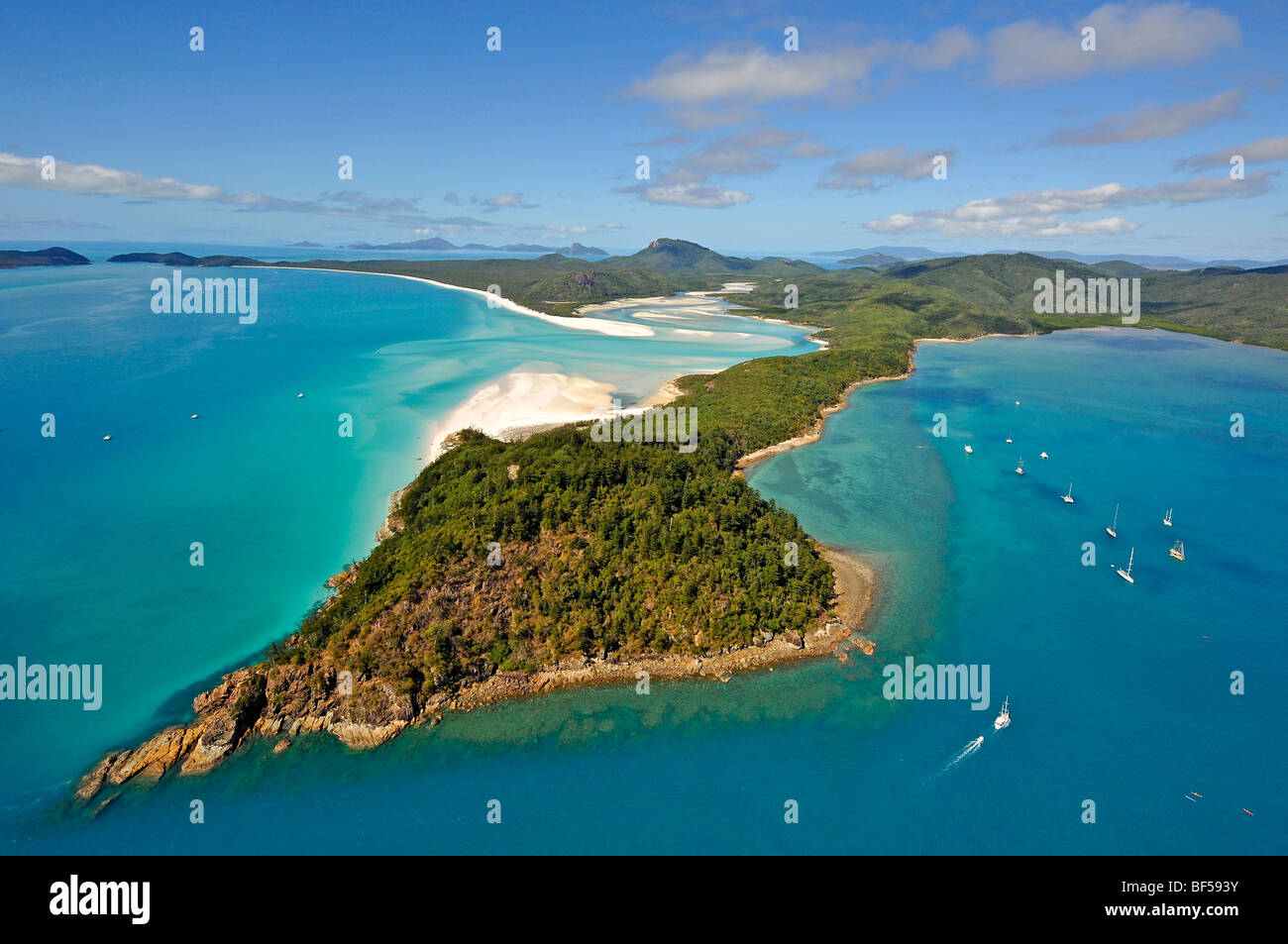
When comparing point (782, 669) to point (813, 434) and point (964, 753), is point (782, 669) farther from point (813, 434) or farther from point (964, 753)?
point (813, 434)

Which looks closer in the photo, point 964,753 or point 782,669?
point 964,753

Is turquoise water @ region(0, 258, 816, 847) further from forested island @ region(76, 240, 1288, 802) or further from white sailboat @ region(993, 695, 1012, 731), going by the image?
white sailboat @ region(993, 695, 1012, 731)

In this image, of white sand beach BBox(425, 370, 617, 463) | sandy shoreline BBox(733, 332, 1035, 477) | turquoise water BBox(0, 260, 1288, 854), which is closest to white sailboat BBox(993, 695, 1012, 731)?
turquoise water BBox(0, 260, 1288, 854)

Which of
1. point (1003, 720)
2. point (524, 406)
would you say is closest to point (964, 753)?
point (1003, 720)

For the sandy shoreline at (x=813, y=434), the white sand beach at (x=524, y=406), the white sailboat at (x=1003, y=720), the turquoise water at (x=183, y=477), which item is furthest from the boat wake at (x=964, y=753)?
the white sand beach at (x=524, y=406)

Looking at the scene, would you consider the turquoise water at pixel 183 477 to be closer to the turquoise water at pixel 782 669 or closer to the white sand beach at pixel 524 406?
the turquoise water at pixel 782 669
